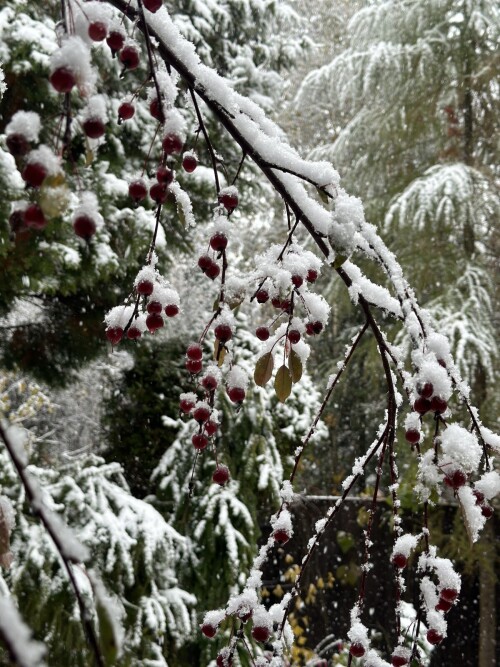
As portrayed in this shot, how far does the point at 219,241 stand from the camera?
62 centimetres

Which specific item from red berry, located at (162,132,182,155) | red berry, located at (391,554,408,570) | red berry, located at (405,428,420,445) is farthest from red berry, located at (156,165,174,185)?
red berry, located at (391,554,408,570)

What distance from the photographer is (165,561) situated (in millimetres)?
2455

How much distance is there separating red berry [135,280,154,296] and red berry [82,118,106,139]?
0.65 feet

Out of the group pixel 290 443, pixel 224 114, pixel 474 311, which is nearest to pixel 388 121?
pixel 474 311

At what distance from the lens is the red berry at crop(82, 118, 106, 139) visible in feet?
1.49

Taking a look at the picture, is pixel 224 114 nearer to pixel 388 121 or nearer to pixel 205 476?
pixel 205 476

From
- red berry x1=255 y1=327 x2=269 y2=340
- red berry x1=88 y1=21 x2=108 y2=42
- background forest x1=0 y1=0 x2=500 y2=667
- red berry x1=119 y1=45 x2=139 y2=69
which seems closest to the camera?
red berry x1=88 y1=21 x2=108 y2=42

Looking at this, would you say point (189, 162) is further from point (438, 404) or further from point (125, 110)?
point (438, 404)

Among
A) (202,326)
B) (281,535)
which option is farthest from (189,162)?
(202,326)

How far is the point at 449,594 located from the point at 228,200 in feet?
1.50

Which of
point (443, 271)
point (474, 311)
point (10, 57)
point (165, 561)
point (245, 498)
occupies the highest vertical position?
point (443, 271)

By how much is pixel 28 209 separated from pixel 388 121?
4.82m

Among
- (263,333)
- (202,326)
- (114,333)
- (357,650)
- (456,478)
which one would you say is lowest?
(357,650)

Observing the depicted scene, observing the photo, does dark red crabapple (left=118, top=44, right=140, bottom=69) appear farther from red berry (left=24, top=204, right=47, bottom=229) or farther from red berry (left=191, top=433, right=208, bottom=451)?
red berry (left=191, top=433, right=208, bottom=451)
